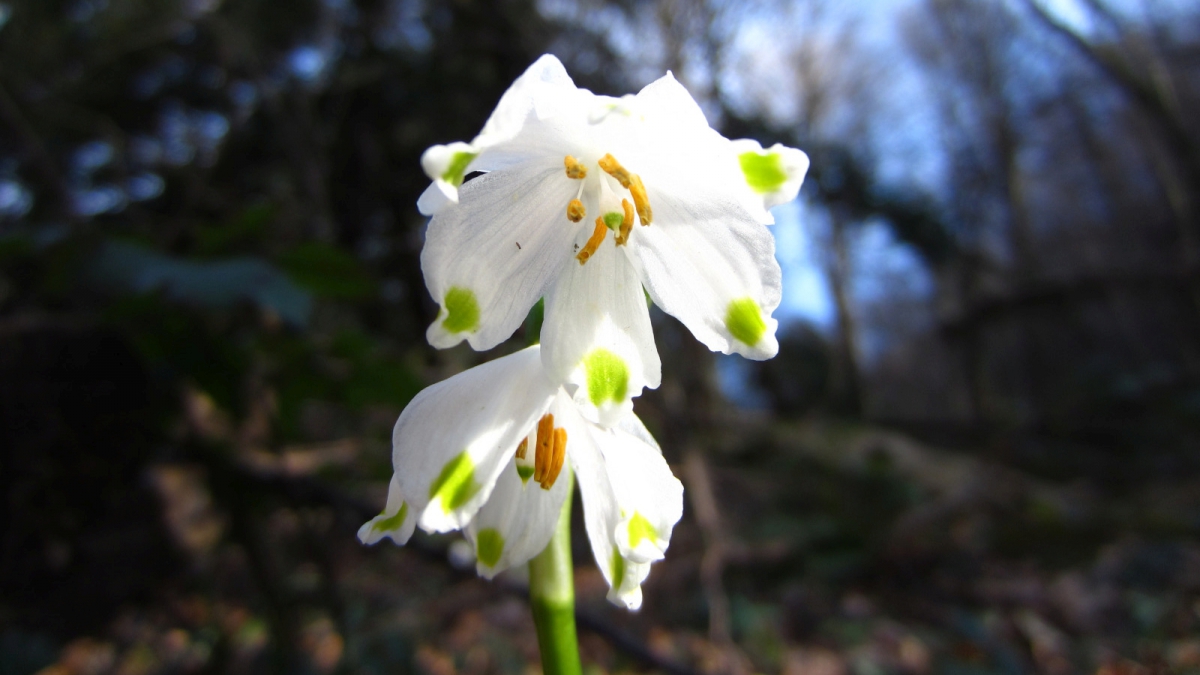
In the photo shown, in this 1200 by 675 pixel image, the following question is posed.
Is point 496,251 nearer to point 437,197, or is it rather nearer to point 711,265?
A: point 437,197

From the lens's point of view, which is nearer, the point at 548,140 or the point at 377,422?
the point at 548,140

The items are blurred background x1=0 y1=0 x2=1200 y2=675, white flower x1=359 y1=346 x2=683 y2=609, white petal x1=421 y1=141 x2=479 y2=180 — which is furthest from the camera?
blurred background x1=0 y1=0 x2=1200 y2=675

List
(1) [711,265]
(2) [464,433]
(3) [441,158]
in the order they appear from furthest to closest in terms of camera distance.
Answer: (1) [711,265]
(2) [464,433]
(3) [441,158]

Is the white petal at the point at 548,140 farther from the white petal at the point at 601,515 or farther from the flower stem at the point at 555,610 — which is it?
the flower stem at the point at 555,610

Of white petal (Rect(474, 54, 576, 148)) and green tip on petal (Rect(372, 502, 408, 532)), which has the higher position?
white petal (Rect(474, 54, 576, 148))

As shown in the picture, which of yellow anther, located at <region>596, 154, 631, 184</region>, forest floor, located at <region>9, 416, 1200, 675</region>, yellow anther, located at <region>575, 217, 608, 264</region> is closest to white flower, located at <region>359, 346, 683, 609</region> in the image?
yellow anther, located at <region>575, 217, 608, 264</region>

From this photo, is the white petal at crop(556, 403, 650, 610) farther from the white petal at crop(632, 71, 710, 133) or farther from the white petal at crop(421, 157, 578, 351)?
the white petal at crop(632, 71, 710, 133)

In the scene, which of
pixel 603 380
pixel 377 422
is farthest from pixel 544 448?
pixel 377 422
